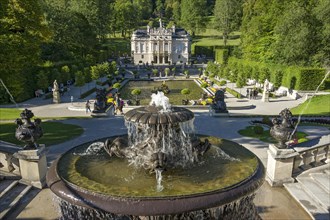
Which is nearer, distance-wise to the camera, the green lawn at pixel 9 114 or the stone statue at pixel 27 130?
the stone statue at pixel 27 130

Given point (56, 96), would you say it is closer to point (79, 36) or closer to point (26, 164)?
point (26, 164)

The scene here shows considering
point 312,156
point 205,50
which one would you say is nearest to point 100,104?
point 312,156

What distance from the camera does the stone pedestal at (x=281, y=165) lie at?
1157cm

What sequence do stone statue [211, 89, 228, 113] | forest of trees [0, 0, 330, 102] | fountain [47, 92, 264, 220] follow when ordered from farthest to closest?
stone statue [211, 89, 228, 113] → forest of trees [0, 0, 330, 102] → fountain [47, 92, 264, 220]

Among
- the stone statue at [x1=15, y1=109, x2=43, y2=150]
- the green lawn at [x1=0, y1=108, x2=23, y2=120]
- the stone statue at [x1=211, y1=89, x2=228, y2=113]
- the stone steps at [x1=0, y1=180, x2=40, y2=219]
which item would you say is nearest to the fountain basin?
the stone statue at [x1=15, y1=109, x2=43, y2=150]

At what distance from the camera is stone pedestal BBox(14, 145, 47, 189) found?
11.3m

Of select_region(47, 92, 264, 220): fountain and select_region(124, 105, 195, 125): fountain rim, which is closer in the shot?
select_region(47, 92, 264, 220): fountain

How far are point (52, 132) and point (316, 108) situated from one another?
23088 mm

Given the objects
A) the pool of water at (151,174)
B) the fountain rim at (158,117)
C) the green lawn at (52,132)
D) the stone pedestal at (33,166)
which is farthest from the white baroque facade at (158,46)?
the fountain rim at (158,117)

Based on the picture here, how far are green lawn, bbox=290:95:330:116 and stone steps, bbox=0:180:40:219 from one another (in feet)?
74.2

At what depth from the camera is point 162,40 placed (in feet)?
299

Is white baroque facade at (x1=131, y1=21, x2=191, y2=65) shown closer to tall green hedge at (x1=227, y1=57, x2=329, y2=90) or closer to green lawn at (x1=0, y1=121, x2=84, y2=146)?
tall green hedge at (x1=227, y1=57, x2=329, y2=90)

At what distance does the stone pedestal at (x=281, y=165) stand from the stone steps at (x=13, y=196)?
29.8ft

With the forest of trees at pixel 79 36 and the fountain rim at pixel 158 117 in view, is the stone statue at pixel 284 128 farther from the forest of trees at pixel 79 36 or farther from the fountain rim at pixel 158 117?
the forest of trees at pixel 79 36
